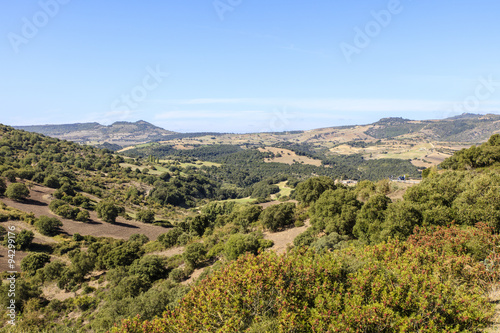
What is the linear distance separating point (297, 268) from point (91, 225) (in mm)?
70682

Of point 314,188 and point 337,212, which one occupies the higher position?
point 314,188

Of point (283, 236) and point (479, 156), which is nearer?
point (283, 236)

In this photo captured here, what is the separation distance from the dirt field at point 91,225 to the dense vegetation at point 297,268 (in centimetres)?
192

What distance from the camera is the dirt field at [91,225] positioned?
211 feet

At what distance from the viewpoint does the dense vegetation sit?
11.2 meters

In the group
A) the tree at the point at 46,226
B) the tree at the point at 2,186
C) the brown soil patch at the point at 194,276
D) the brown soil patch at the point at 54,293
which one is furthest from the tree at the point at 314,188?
the tree at the point at 2,186

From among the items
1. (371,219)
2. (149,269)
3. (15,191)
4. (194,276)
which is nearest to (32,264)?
(149,269)

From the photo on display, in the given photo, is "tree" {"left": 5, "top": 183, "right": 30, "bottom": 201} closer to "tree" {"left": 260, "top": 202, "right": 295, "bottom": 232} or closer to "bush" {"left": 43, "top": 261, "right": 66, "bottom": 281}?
"bush" {"left": 43, "top": 261, "right": 66, "bottom": 281}

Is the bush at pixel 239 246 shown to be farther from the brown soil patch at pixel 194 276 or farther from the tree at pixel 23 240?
the tree at pixel 23 240

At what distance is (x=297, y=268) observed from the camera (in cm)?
1310

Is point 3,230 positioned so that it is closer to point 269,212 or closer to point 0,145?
point 269,212

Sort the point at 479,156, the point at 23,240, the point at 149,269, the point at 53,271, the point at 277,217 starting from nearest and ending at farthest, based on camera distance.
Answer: the point at 149,269
the point at 53,271
the point at 277,217
the point at 23,240
the point at 479,156

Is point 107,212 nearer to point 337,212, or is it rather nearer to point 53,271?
point 53,271

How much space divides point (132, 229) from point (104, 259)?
3378cm
